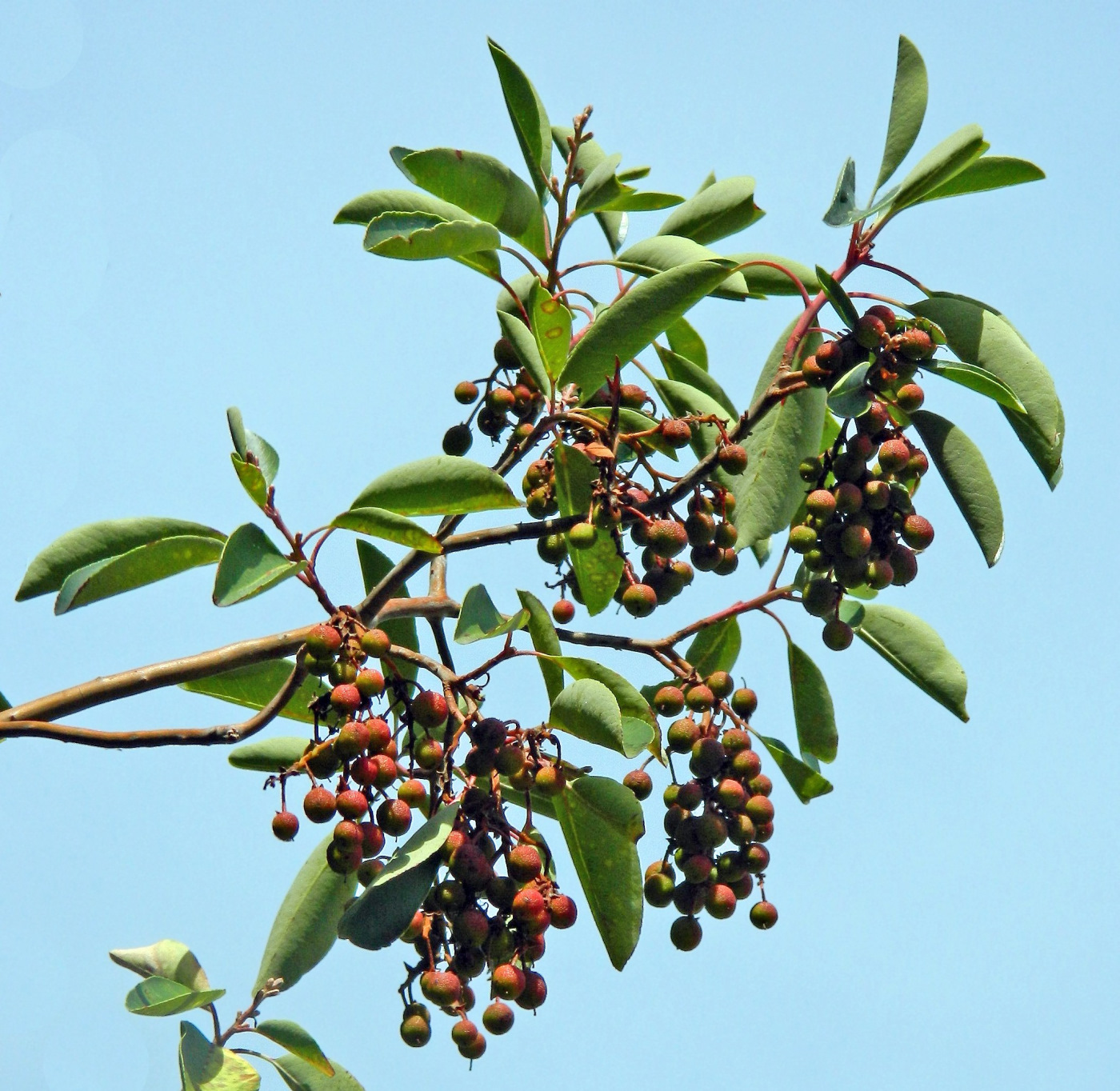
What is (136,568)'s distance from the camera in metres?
1.97

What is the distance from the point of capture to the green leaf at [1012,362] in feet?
6.40

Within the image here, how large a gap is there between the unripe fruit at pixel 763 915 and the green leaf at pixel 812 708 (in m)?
0.30

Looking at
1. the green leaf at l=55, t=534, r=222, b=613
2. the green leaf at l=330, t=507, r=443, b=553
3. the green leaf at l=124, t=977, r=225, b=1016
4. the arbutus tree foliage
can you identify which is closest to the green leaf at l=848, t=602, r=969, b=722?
the arbutus tree foliage

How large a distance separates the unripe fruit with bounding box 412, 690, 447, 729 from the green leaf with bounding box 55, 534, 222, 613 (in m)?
0.37

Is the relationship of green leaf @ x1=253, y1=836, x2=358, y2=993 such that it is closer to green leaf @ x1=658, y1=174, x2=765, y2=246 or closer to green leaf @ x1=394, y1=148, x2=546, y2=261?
green leaf @ x1=394, y1=148, x2=546, y2=261

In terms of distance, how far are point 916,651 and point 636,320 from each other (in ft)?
2.56

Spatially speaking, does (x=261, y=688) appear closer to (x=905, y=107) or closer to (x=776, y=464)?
(x=776, y=464)

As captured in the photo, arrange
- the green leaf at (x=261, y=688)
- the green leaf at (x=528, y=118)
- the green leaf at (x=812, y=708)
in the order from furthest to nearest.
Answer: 1. the green leaf at (x=812, y=708)
2. the green leaf at (x=528, y=118)
3. the green leaf at (x=261, y=688)

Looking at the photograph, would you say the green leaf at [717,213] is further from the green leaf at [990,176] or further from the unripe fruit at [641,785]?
the unripe fruit at [641,785]

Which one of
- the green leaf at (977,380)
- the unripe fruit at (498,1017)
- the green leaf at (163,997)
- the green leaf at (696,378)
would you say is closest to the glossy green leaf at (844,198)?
the green leaf at (977,380)

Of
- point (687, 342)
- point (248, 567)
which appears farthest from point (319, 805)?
point (687, 342)

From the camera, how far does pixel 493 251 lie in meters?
2.39

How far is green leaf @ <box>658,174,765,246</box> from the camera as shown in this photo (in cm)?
241

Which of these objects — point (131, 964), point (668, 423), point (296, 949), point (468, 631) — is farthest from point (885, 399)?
point (131, 964)
